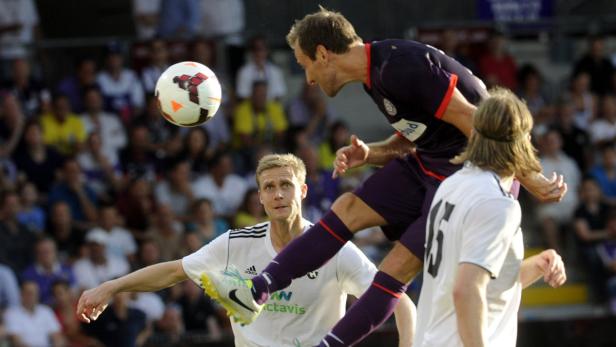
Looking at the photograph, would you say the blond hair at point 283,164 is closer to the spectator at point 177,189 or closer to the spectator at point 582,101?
the spectator at point 177,189

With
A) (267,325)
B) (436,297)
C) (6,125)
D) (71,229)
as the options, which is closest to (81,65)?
(6,125)

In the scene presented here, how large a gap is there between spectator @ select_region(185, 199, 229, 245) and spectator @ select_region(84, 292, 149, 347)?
1329mm

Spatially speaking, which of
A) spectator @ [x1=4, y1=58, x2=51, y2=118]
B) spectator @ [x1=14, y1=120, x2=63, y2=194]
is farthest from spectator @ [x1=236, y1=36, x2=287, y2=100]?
spectator @ [x1=14, y1=120, x2=63, y2=194]

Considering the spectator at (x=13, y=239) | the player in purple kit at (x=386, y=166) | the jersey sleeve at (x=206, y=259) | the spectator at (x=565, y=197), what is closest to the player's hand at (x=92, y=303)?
the jersey sleeve at (x=206, y=259)

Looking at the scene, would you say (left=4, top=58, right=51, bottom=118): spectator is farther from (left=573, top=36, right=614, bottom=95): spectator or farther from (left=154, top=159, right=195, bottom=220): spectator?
(left=573, top=36, right=614, bottom=95): spectator

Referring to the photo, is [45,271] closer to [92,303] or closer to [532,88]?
[92,303]

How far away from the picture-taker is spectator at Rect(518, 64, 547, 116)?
14.8 m

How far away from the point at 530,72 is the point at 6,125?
6.31m

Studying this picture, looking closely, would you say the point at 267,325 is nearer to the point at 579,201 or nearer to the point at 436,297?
the point at 436,297

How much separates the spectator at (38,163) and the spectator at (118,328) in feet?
6.51

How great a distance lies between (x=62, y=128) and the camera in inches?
525

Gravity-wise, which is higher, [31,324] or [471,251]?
[471,251]

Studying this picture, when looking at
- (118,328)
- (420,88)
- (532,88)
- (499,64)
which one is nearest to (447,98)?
(420,88)

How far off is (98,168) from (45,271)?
1.66m
